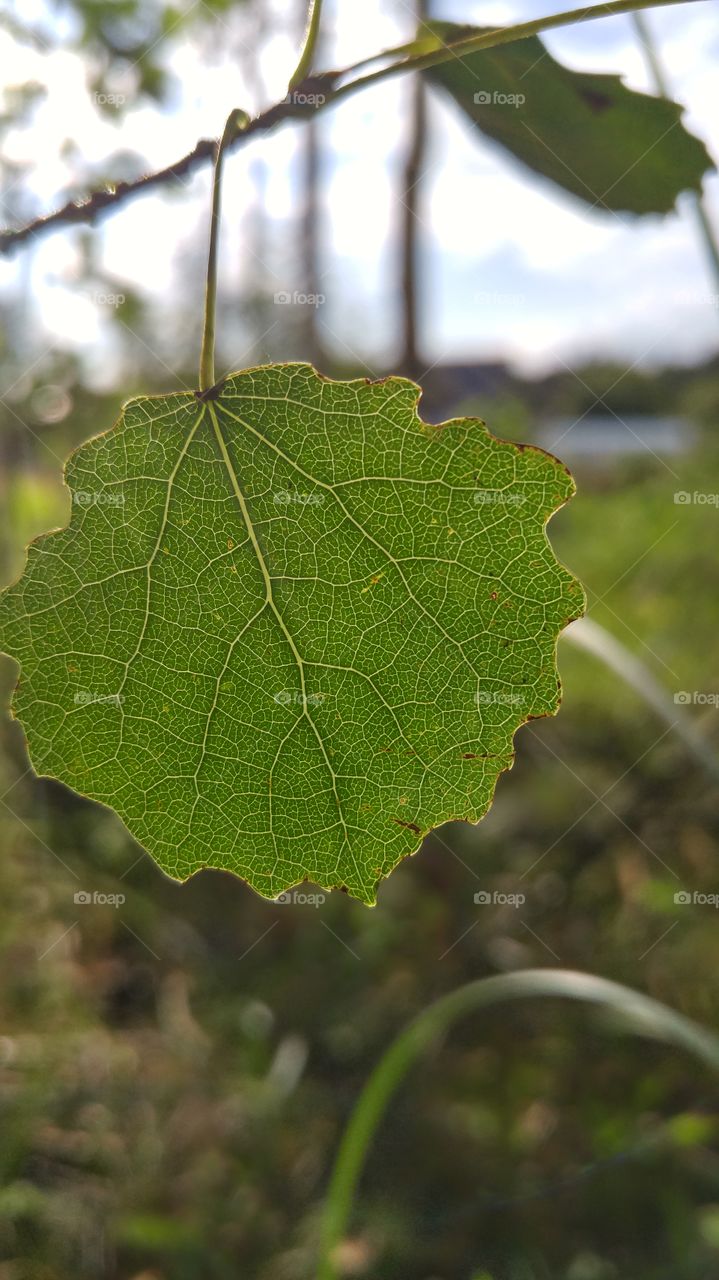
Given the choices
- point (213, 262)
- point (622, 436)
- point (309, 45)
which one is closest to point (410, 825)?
point (213, 262)

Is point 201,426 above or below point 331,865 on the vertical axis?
above

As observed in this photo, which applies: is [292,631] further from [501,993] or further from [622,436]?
[622,436]

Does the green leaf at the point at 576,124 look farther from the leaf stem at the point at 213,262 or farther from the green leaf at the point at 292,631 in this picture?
the green leaf at the point at 292,631

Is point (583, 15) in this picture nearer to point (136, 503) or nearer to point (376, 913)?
point (136, 503)

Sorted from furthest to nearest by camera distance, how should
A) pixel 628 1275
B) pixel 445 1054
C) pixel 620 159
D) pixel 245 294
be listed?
pixel 245 294 < pixel 445 1054 < pixel 628 1275 < pixel 620 159

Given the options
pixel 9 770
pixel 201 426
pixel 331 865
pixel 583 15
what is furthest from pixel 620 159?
pixel 9 770
